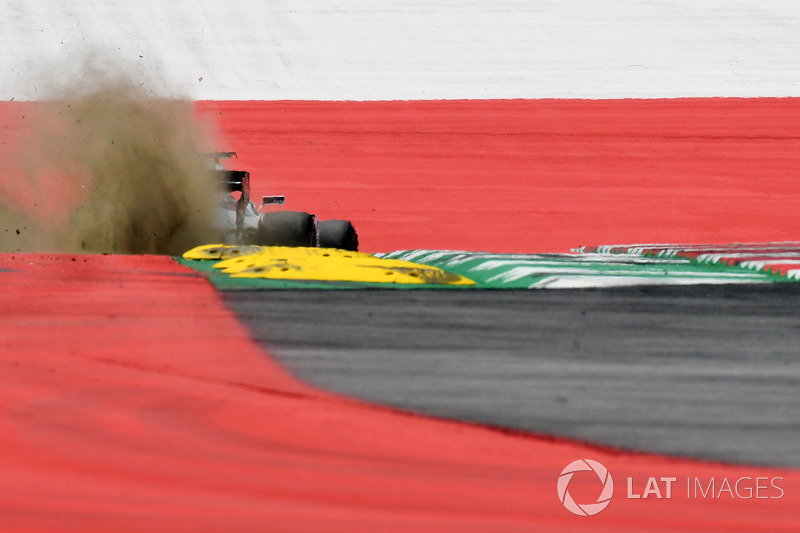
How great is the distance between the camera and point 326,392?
490cm

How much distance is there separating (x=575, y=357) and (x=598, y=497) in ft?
9.14

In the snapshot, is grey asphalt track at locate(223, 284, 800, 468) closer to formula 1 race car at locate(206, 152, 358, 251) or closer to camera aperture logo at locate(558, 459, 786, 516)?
camera aperture logo at locate(558, 459, 786, 516)

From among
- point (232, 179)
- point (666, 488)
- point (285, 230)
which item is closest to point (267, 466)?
point (666, 488)

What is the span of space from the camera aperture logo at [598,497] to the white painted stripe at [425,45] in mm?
27871

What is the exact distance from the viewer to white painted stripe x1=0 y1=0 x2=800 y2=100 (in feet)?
Result: 107

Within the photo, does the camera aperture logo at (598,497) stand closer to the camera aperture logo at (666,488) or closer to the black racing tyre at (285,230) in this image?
the camera aperture logo at (666,488)

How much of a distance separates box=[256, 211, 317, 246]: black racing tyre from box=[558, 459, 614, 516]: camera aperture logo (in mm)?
10149

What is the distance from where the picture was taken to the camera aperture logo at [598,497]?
10.3 ft

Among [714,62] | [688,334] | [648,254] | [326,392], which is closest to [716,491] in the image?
[326,392]

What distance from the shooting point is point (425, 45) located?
1436 inches

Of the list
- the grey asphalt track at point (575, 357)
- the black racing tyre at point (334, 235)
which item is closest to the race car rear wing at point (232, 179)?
the black racing tyre at point (334, 235)

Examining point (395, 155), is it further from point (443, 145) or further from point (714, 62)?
point (714, 62)

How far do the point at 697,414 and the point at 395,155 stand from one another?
2098 centimetres

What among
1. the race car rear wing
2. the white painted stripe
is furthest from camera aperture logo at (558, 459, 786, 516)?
the white painted stripe
